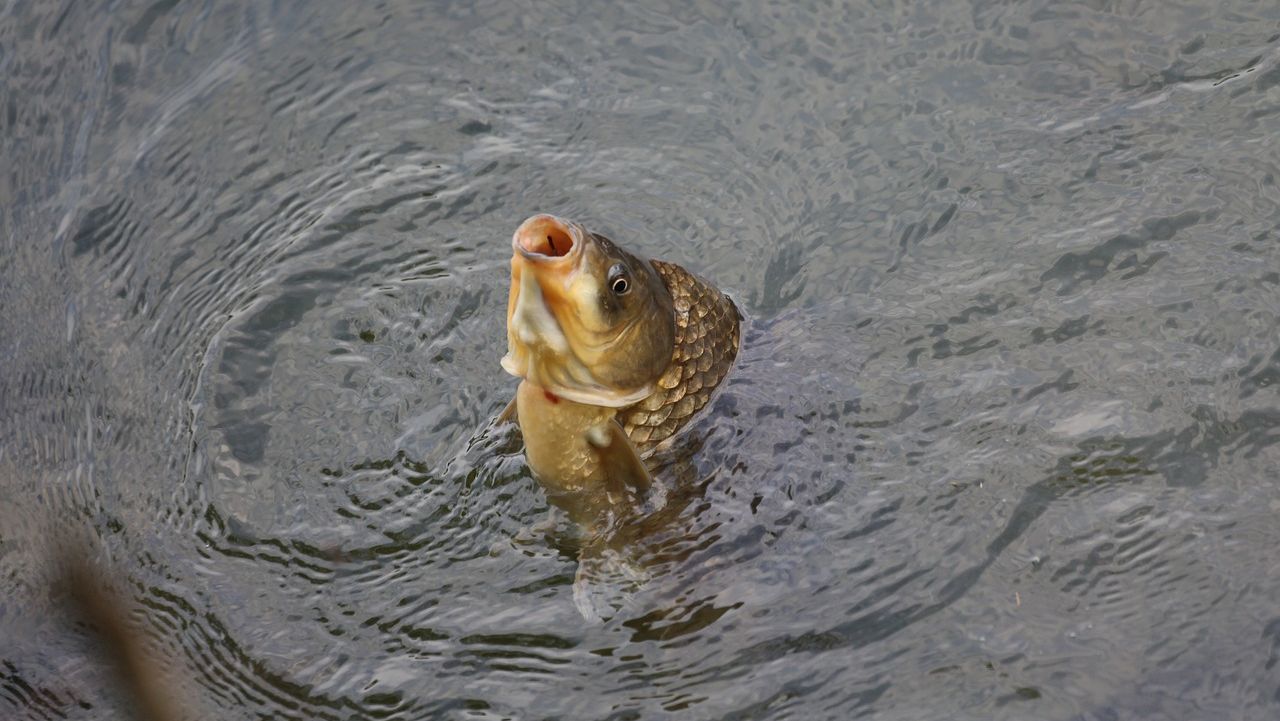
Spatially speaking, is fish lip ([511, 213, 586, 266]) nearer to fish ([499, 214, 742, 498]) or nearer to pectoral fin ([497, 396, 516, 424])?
fish ([499, 214, 742, 498])

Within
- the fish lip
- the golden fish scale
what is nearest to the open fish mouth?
the fish lip

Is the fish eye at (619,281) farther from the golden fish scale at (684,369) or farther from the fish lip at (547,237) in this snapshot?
the golden fish scale at (684,369)

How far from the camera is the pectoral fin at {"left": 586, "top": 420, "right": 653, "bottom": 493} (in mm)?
Result: 3941

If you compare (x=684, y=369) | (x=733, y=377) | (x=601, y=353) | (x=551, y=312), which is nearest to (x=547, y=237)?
(x=551, y=312)

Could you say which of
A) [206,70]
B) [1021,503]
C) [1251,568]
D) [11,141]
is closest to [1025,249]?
[1021,503]

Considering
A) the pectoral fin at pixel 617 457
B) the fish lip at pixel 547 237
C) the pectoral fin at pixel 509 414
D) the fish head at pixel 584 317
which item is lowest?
the pectoral fin at pixel 617 457

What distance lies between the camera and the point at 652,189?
540cm

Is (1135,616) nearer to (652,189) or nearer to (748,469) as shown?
(748,469)

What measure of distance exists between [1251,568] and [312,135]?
4.10 m

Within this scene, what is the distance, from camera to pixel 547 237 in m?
3.67

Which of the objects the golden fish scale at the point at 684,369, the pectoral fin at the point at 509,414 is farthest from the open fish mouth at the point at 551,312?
the pectoral fin at the point at 509,414

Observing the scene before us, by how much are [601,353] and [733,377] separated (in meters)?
0.70

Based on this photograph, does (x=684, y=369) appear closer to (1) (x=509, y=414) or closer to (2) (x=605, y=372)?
(2) (x=605, y=372)

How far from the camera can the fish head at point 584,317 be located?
3.63 metres
